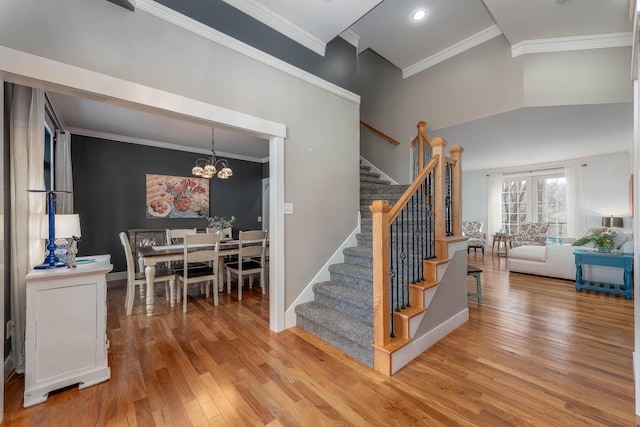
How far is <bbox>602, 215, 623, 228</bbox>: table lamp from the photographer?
568cm

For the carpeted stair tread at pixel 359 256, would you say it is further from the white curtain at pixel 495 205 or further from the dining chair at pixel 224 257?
the white curtain at pixel 495 205

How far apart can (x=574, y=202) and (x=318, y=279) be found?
289 inches

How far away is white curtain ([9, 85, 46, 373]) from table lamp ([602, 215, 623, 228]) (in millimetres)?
9467

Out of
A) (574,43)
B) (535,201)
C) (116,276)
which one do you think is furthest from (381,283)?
(535,201)

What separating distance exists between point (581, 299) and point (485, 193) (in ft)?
16.7

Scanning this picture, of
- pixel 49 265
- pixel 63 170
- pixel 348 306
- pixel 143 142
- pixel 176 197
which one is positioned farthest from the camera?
pixel 176 197

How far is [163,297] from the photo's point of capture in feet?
12.3

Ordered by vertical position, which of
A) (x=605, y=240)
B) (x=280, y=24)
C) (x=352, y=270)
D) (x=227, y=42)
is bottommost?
(x=352, y=270)

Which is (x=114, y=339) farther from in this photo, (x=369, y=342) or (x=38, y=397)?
(x=369, y=342)

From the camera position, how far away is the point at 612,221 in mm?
5734

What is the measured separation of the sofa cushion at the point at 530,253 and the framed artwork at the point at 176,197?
6.51 meters

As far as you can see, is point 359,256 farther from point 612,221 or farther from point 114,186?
point 612,221

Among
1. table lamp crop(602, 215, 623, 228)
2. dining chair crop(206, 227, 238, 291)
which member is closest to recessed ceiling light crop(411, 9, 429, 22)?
dining chair crop(206, 227, 238, 291)

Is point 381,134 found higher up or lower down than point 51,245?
higher up
